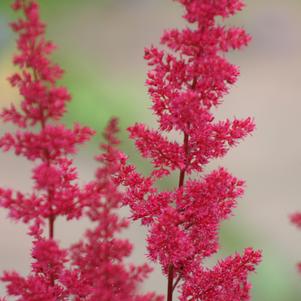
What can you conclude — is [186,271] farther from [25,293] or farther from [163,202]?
[25,293]

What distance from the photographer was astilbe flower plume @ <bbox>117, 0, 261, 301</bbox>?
1.33 metres

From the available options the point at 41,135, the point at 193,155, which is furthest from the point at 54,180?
the point at 193,155

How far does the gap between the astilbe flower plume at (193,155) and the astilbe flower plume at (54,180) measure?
0.18m

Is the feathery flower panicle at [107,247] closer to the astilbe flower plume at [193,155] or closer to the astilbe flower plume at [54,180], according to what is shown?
the astilbe flower plume at [54,180]

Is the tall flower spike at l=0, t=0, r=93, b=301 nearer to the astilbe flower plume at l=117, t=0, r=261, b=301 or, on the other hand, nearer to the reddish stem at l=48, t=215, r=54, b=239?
the reddish stem at l=48, t=215, r=54, b=239

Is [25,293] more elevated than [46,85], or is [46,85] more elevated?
[46,85]

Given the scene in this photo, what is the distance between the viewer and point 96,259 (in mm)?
1246

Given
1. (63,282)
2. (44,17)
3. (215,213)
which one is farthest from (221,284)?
(44,17)

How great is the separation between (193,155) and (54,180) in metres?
0.32

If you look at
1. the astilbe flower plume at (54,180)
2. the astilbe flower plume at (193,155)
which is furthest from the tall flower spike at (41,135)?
the astilbe flower plume at (193,155)

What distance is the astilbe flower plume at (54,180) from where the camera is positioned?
120 centimetres

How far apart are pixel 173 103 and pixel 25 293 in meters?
0.45

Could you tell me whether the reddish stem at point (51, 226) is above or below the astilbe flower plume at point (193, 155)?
below

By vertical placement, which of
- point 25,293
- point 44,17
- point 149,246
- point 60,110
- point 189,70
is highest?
point 44,17
